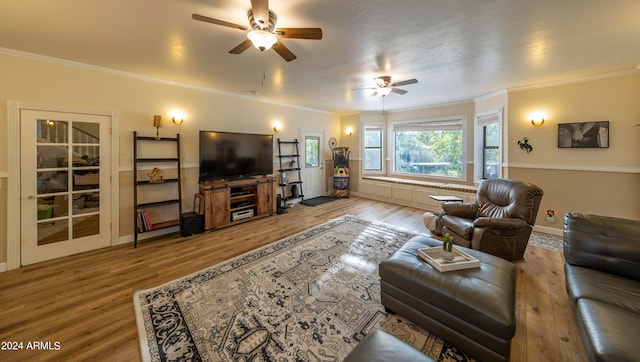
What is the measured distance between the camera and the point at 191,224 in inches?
161

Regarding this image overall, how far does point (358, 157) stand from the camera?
7.35 m

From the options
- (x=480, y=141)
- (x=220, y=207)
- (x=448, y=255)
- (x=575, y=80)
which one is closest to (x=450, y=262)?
(x=448, y=255)

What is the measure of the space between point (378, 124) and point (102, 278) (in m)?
6.84

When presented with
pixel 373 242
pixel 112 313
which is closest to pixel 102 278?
pixel 112 313

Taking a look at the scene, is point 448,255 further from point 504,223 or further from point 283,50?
point 283,50

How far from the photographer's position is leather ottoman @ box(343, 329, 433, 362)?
116 cm

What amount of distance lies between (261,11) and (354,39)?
1214mm

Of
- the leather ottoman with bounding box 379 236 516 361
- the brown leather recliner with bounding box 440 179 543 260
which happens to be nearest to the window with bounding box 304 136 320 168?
the brown leather recliner with bounding box 440 179 543 260

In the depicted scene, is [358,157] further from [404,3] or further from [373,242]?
[404,3]

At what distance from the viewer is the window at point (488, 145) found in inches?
191

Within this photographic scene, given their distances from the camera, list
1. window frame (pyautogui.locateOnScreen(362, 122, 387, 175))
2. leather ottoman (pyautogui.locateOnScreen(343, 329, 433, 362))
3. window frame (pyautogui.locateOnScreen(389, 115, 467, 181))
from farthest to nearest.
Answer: window frame (pyautogui.locateOnScreen(362, 122, 387, 175)) → window frame (pyautogui.locateOnScreen(389, 115, 467, 181)) → leather ottoman (pyautogui.locateOnScreen(343, 329, 433, 362))

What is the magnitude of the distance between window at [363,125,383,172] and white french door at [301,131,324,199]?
140 cm

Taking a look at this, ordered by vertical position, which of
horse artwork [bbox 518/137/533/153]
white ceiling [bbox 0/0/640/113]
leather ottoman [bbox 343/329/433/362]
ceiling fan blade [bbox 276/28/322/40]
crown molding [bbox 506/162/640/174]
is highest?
white ceiling [bbox 0/0/640/113]

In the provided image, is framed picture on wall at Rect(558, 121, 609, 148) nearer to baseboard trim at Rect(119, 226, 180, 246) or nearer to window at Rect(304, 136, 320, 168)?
window at Rect(304, 136, 320, 168)
